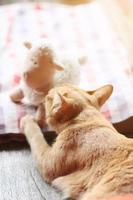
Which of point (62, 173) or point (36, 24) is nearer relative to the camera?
point (62, 173)

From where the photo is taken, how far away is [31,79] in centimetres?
136

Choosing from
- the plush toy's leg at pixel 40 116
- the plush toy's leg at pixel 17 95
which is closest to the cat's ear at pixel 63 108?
the plush toy's leg at pixel 40 116

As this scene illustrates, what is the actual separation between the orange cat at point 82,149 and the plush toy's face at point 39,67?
7cm

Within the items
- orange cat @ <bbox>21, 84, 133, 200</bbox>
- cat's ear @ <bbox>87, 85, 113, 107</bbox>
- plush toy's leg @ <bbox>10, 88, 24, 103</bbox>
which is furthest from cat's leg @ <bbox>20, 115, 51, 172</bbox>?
cat's ear @ <bbox>87, 85, 113, 107</bbox>

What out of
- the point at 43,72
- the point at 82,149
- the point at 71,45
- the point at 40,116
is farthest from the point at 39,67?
the point at 71,45

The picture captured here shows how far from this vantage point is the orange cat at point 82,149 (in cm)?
106

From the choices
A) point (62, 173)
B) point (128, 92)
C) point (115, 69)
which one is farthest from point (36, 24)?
point (62, 173)

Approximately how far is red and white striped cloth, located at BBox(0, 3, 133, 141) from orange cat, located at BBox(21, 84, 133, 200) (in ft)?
0.53

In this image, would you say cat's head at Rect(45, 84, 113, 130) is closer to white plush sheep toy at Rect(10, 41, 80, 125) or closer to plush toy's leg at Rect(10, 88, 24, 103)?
white plush sheep toy at Rect(10, 41, 80, 125)

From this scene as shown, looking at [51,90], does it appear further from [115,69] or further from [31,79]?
[115,69]

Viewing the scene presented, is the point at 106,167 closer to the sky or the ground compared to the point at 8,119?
closer to the sky

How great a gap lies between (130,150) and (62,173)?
0.20 m

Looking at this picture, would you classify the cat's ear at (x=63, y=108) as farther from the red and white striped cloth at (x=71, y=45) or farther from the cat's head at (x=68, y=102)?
the red and white striped cloth at (x=71, y=45)

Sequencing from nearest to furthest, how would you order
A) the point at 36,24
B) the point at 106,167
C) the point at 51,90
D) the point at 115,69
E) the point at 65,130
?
the point at 106,167
the point at 65,130
the point at 51,90
the point at 115,69
the point at 36,24
